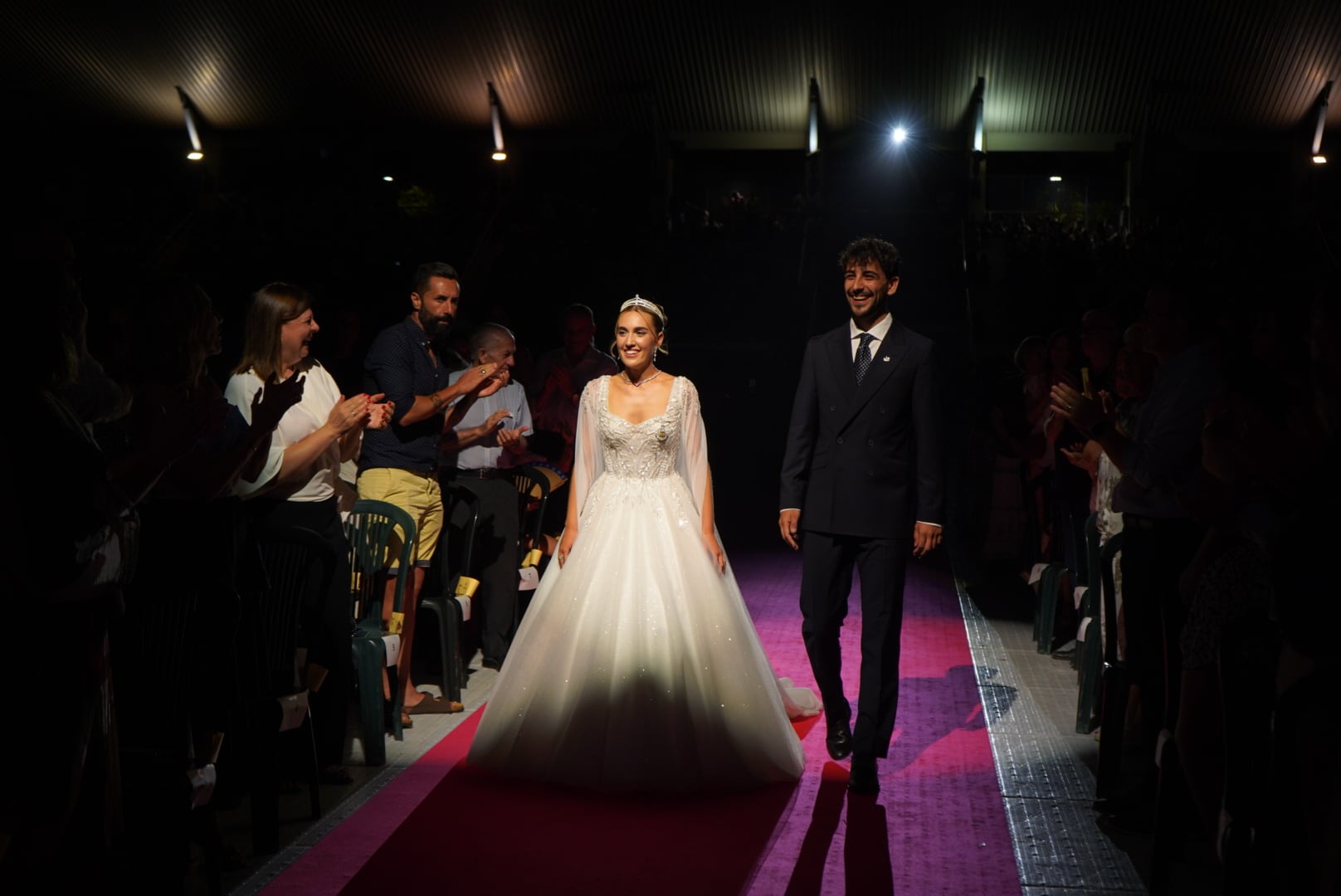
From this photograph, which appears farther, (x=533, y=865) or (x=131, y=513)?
(x=533, y=865)

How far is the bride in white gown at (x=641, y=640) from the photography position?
451 cm

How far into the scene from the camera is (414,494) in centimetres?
550

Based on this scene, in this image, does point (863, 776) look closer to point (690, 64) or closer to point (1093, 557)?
point (1093, 557)

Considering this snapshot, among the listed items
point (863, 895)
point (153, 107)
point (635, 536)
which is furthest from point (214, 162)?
point (863, 895)

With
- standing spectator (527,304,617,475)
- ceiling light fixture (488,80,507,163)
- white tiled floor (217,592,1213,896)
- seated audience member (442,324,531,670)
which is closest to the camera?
white tiled floor (217,592,1213,896)

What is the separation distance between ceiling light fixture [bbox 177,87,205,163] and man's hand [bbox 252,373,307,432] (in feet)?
82.3

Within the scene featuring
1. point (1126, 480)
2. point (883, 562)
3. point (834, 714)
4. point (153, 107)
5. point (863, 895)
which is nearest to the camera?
point (863, 895)

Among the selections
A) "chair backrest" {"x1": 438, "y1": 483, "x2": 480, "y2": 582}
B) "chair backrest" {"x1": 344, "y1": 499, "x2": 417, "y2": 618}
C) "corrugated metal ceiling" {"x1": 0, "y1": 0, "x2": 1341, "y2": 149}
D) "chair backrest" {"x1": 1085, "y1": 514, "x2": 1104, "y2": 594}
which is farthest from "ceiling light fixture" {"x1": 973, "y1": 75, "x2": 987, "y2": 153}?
"chair backrest" {"x1": 344, "y1": 499, "x2": 417, "y2": 618}

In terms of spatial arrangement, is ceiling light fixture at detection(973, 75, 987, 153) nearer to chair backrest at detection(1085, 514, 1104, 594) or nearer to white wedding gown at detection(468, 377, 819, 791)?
chair backrest at detection(1085, 514, 1104, 594)

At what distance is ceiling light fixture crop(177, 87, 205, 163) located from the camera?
85.4 feet

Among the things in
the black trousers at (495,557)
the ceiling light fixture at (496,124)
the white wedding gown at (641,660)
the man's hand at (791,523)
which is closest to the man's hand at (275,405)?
the white wedding gown at (641,660)

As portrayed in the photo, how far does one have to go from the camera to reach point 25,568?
2.33 meters

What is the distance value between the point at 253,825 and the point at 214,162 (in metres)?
26.2

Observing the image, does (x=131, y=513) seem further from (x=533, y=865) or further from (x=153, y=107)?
(x=153, y=107)
